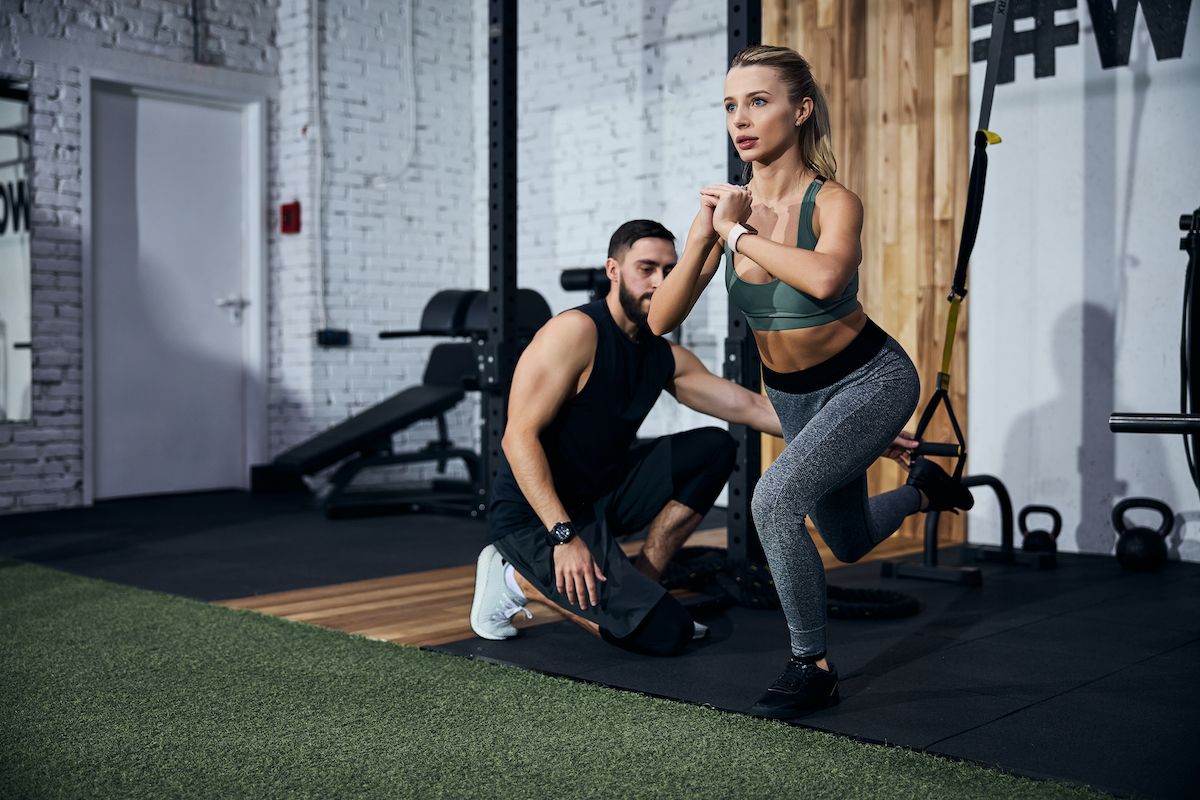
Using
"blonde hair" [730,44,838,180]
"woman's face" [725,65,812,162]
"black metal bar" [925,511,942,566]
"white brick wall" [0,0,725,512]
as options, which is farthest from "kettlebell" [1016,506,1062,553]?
"woman's face" [725,65,812,162]


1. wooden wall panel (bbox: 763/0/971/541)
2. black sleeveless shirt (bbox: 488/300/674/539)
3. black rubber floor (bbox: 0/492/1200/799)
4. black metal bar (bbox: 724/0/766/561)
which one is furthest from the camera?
wooden wall panel (bbox: 763/0/971/541)

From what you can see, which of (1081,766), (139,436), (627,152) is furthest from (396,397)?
(1081,766)

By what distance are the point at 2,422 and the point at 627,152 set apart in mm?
3337

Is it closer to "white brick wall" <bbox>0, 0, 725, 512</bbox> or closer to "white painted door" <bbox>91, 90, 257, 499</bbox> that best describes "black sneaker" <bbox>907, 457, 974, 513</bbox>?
"white brick wall" <bbox>0, 0, 725, 512</bbox>

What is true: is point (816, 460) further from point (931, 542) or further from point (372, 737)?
point (931, 542)

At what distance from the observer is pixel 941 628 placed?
2.70 m

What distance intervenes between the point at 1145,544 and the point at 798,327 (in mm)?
2245

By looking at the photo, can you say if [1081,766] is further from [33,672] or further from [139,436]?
[139,436]

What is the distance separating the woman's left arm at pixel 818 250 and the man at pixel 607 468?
629 millimetres

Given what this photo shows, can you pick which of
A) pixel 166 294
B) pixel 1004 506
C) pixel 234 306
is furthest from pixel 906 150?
pixel 166 294

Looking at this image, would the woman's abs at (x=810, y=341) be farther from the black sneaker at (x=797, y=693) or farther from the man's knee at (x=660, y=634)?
the man's knee at (x=660, y=634)

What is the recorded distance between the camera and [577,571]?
2291 millimetres

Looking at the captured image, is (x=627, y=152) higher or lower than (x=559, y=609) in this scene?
higher

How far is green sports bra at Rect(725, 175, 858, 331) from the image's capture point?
185 centimetres
